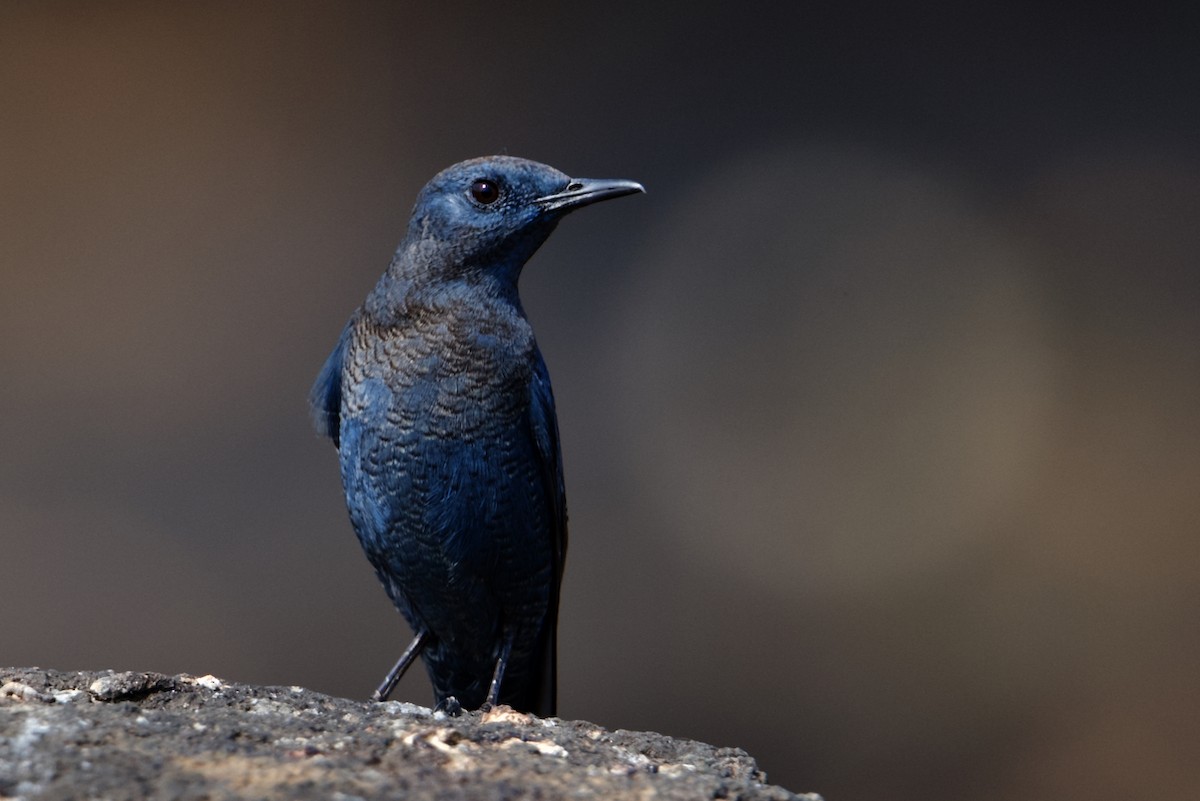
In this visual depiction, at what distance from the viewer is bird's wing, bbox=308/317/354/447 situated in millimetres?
4332

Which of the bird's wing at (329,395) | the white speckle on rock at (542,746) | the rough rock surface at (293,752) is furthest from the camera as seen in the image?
the bird's wing at (329,395)

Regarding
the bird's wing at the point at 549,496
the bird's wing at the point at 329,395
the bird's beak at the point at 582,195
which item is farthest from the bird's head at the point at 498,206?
the bird's wing at the point at 329,395

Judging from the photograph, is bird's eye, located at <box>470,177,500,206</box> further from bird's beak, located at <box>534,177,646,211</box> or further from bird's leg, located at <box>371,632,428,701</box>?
bird's leg, located at <box>371,632,428,701</box>

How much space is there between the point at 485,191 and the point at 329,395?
934 millimetres

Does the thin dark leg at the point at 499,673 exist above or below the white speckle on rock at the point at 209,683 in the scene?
below

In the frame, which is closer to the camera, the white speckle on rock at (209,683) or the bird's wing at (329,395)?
the white speckle on rock at (209,683)

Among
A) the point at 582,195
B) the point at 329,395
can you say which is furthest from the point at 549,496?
the point at 582,195

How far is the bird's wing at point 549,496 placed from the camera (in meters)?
4.01

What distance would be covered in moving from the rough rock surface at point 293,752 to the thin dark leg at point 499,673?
1.09m

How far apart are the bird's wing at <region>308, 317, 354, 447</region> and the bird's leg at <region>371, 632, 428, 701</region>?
2.42ft

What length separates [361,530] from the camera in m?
4.01

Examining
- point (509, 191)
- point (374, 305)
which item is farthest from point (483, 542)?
point (509, 191)

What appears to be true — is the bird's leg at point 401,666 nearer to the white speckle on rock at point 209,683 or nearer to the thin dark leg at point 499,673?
the thin dark leg at point 499,673

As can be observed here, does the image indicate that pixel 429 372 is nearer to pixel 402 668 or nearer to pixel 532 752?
pixel 402 668
